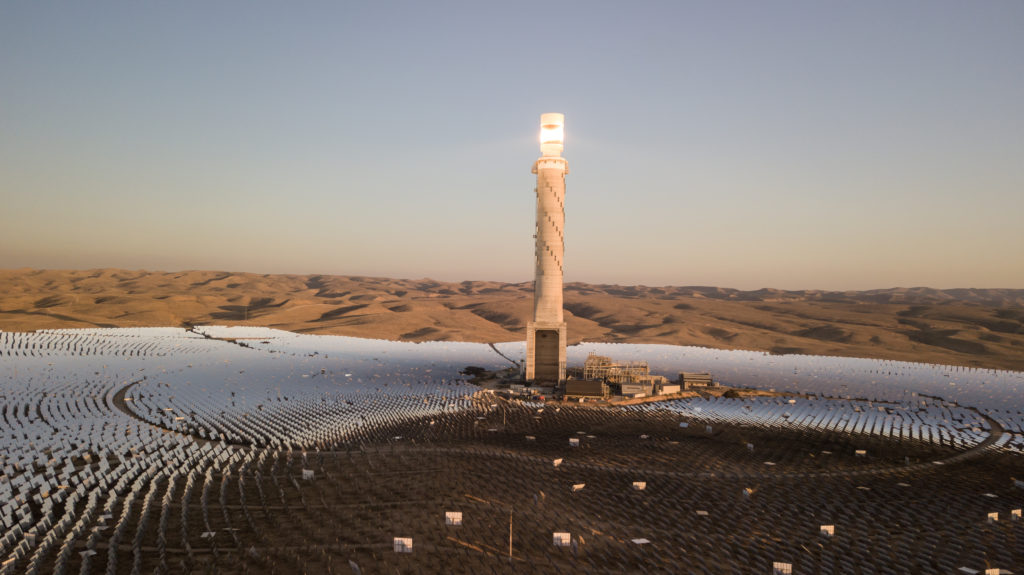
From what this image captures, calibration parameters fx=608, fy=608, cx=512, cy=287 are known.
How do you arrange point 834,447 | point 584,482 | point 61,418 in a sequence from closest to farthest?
1. point 584,482
2. point 834,447
3. point 61,418

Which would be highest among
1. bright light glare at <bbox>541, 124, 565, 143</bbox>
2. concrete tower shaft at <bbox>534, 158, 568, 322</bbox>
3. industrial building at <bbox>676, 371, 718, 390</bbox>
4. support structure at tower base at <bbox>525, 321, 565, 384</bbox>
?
bright light glare at <bbox>541, 124, 565, 143</bbox>

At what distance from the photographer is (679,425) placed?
157 feet

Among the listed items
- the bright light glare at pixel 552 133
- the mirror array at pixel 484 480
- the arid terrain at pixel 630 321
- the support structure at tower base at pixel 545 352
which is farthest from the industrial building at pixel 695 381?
the arid terrain at pixel 630 321

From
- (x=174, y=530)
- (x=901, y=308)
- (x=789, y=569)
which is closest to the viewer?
(x=789, y=569)

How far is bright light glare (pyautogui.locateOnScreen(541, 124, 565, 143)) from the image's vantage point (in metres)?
63.0

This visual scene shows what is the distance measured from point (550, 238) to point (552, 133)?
11.0m

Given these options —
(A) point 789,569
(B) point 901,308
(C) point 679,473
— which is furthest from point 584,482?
(B) point 901,308

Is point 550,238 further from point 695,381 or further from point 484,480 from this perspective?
point 484,480

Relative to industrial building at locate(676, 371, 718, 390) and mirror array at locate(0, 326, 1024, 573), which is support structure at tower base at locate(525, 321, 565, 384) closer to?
mirror array at locate(0, 326, 1024, 573)

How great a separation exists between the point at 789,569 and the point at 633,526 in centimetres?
638

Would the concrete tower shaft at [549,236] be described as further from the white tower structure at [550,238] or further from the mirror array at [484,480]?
the mirror array at [484,480]

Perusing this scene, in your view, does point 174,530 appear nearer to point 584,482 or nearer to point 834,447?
point 584,482

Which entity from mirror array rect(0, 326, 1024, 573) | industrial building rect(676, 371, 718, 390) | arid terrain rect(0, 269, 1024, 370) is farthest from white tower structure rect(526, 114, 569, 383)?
arid terrain rect(0, 269, 1024, 370)

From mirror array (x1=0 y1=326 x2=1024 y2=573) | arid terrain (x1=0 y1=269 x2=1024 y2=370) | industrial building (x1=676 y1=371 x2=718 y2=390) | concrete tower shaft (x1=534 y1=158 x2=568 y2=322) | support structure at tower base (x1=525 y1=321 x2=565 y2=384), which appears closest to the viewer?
mirror array (x1=0 y1=326 x2=1024 y2=573)
